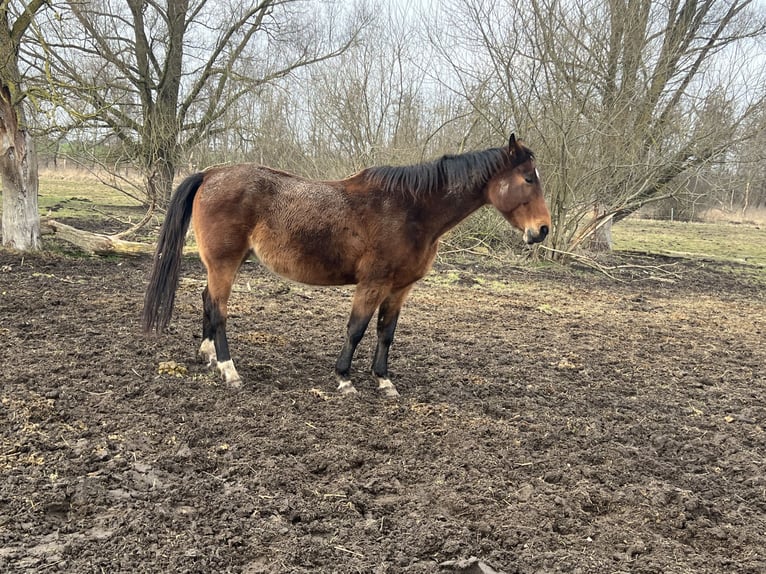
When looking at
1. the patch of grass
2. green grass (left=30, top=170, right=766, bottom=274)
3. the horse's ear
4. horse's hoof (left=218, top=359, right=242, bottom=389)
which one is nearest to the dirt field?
horse's hoof (left=218, top=359, right=242, bottom=389)

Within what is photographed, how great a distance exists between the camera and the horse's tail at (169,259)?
14.0 ft

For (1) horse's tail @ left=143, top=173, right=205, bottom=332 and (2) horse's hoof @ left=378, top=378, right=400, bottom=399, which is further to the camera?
(1) horse's tail @ left=143, top=173, right=205, bottom=332

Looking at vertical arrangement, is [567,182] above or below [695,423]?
above

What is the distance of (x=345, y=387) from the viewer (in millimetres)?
4148

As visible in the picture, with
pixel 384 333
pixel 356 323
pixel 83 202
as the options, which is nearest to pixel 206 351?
pixel 356 323

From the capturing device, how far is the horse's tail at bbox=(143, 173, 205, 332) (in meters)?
4.27

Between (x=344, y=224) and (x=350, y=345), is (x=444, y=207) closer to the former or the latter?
(x=344, y=224)

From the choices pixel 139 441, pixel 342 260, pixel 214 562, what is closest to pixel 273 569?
pixel 214 562

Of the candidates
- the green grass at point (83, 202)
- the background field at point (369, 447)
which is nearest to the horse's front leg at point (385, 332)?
the background field at point (369, 447)

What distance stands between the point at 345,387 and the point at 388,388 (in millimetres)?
343

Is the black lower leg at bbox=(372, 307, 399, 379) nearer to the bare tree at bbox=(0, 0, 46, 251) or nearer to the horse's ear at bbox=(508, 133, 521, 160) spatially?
the horse's ear at bbox=(508, 133, 521, 160)

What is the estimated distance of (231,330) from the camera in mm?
5551

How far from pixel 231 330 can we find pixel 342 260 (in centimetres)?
197

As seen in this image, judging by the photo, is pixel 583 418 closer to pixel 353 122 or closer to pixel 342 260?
pixel 342 260
